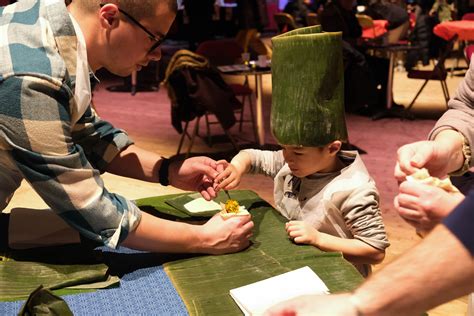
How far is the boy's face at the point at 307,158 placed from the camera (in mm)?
1968

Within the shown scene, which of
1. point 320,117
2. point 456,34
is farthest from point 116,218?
point 456,34

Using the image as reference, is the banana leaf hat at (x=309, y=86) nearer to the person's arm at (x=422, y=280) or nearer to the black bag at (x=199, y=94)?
the person's arm at (x=422, y=280)

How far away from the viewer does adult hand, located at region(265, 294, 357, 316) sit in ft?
2.78

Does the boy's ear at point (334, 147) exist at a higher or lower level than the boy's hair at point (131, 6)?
Answer: lower

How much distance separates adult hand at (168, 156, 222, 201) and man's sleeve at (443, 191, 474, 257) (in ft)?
4.22

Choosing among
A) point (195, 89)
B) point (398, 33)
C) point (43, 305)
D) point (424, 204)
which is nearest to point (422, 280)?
point (424, 204)

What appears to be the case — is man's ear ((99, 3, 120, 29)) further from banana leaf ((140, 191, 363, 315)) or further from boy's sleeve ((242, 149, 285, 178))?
boy's sleeve ((242, 149, 285, 178))

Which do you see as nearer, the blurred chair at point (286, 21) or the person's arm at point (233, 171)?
the person's arm at point (233, 171)

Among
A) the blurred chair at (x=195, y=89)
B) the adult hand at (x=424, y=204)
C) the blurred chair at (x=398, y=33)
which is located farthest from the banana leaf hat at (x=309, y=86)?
the blurred chair at (x=398, y=33)

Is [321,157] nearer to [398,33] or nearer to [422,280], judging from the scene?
[422,280]

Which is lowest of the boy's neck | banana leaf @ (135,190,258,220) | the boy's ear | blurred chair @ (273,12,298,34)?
blurred chair @ (273,12,298,34)

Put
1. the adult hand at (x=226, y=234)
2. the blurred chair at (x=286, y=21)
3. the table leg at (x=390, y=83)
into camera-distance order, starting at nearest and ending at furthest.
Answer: the adult hand at (x=226, y=234) < the table leg at (x=390, y=83) < the blurred chair at (x=286, y=21)

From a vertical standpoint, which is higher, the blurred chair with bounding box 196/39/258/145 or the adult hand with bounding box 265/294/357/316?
the adult hand with bounding box 265/294/357/316

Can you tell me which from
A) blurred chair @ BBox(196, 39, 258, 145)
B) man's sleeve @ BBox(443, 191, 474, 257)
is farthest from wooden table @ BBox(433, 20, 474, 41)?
man's sleeve @ BBox(443, 191, 474, 257)
